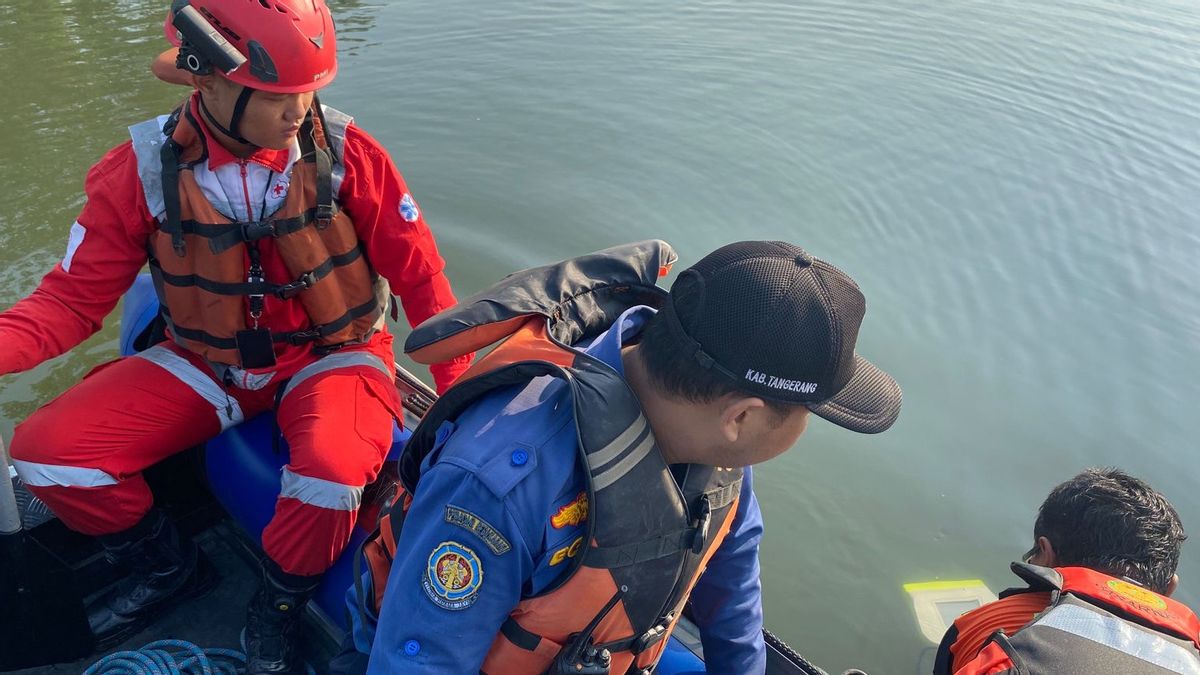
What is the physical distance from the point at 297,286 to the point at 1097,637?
1.89 metres

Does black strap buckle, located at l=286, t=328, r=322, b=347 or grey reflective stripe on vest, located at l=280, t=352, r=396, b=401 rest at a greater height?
black strap buckle, located at l=286, t=328, r=322, b=347

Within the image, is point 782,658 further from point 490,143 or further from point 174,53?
point 490,143

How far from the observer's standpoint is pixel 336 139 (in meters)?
2.21

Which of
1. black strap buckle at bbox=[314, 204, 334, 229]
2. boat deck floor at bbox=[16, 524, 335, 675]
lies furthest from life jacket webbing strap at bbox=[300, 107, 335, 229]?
boat deck floor at bbox=[16, 524, 335, 675]

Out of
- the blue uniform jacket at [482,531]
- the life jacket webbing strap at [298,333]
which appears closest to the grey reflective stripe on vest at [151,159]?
the life jacket webbing strap at [298,333]

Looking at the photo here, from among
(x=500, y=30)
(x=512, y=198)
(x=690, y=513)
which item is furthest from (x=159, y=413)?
(x=500, y=30)

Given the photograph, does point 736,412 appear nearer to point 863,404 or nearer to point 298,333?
point 863,404

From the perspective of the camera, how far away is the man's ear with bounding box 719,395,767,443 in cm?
132

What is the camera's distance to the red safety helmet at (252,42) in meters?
1.92

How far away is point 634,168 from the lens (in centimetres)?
556

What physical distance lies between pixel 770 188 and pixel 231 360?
3.82 metres

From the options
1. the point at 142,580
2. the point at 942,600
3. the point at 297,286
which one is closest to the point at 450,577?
the point at 297,286

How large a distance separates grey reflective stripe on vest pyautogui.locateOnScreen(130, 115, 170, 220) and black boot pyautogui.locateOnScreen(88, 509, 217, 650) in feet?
2.44

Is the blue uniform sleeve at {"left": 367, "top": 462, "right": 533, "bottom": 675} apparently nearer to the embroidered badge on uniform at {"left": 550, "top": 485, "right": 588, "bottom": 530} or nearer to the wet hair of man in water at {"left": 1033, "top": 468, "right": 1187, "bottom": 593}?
the embroidered badge on uniform at {"left": 550, "top": 485, "right": 588, "bottom": 530}
